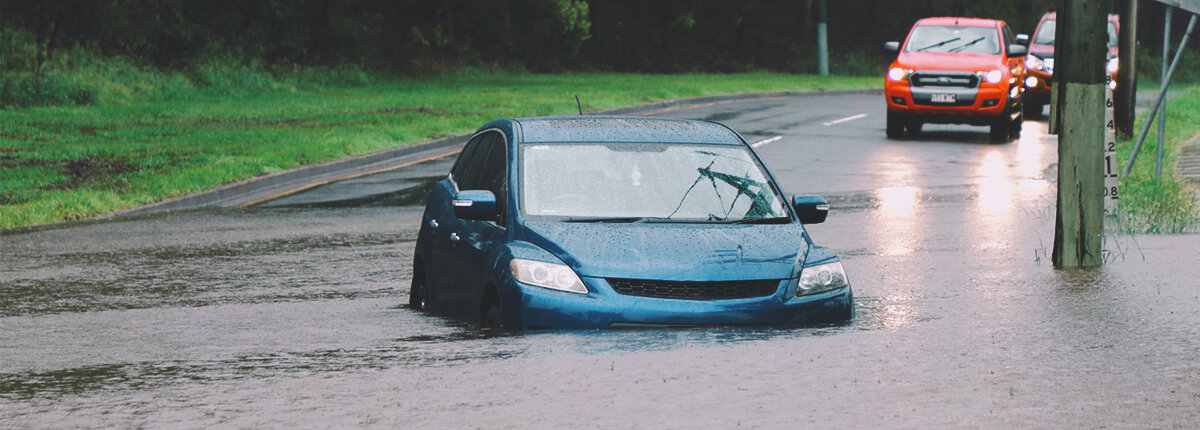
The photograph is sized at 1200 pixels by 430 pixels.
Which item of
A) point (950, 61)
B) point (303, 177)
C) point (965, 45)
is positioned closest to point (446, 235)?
point (303, 177)

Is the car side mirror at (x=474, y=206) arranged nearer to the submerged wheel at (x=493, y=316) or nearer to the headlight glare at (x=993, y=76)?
the submerged wheel at (x=493, y=316)

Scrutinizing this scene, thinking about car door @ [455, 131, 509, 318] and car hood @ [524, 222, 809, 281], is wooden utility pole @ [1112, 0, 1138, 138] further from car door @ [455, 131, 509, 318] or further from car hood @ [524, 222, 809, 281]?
A: car hood @ [524, 222, 809, 281]

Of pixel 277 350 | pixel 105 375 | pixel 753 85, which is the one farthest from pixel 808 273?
pixel 753 85

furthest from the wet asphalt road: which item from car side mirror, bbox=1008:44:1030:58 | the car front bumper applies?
car side mirror, bbox=1008:44:1030:58

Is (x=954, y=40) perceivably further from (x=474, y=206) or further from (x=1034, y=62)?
(x=474, y=206)

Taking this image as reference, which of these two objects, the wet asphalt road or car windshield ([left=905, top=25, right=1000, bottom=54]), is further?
car windshield ([left=905, top=25, right=1000, bottom=54])

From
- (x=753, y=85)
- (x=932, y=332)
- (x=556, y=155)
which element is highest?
(x=556, y=155)

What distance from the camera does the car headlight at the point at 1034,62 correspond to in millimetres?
30109

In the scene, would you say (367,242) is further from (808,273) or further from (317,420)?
(317,420)

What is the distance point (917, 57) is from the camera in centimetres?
2573

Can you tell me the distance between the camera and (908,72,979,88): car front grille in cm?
2492

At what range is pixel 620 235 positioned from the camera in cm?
790

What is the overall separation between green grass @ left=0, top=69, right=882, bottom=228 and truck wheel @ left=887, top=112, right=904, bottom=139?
24.7 ft

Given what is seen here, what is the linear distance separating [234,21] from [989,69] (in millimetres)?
31128
